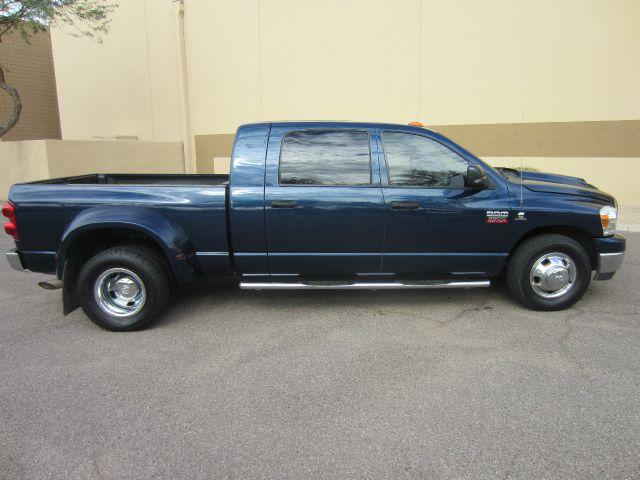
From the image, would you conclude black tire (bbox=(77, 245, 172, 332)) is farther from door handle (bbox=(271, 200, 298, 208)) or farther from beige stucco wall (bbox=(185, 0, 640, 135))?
beige stucco wall (bbox=(185, 0, 640, 135))

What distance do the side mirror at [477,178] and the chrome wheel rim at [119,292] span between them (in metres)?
3.08

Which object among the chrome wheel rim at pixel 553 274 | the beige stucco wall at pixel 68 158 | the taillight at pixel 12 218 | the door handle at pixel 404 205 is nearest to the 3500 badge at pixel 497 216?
the chrome wheel rim at pixel 553 274

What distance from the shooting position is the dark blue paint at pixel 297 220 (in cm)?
406

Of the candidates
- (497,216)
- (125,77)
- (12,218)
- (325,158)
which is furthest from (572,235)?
(125,77)

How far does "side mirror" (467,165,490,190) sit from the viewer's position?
161 inches

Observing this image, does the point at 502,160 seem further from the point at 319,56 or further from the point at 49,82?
the point at 49,82

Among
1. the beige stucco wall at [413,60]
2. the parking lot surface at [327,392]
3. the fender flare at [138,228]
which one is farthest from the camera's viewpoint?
the beige stucco wall at [413,60]

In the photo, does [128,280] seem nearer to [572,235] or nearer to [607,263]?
[572,235]

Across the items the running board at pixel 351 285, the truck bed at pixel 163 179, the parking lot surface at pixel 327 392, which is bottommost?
the parking lot surface at pixel 327 392

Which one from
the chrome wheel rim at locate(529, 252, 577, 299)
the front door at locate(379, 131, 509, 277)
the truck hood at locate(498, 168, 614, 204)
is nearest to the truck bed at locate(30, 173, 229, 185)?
the front door at locate(379, 131, 509, 277)

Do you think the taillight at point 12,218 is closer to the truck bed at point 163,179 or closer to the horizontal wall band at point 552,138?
the truck bed at point 163,179

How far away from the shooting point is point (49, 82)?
1880cm

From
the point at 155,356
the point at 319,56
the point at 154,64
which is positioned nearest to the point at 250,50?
the point at 319,56

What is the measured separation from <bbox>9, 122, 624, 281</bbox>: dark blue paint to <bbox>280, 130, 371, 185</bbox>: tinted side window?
7cm
